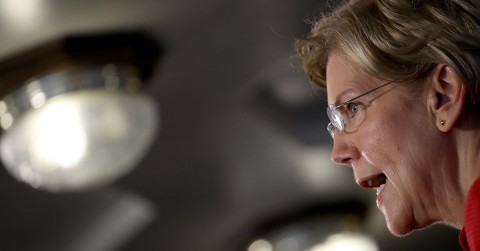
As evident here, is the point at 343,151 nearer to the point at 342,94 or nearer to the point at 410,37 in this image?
the point at 342,94

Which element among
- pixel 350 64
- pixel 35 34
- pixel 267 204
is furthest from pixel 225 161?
pixel 350 64

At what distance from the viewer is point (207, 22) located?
2.85 meters

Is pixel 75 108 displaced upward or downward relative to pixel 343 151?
upward

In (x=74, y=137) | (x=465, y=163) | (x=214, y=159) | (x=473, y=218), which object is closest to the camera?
(x=473, y=218)

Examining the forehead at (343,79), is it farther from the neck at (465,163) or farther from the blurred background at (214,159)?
the blurred background at (214,159)

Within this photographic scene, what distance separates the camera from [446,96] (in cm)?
133

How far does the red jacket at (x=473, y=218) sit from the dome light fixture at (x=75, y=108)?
1.80m

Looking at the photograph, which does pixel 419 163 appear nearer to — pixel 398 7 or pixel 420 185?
pixel 420 185

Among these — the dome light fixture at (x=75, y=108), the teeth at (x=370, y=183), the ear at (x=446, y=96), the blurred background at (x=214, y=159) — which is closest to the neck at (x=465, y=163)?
the ear at (x=446, y=96)

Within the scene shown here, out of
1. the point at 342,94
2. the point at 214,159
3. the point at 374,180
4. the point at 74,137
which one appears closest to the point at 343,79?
the point at 342,94

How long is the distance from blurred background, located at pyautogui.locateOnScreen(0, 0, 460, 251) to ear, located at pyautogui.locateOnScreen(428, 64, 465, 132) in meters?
1.07

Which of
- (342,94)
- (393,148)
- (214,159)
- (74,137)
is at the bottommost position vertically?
(393,148)

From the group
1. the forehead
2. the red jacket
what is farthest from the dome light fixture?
the red jacket

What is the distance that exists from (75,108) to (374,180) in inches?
65.7
